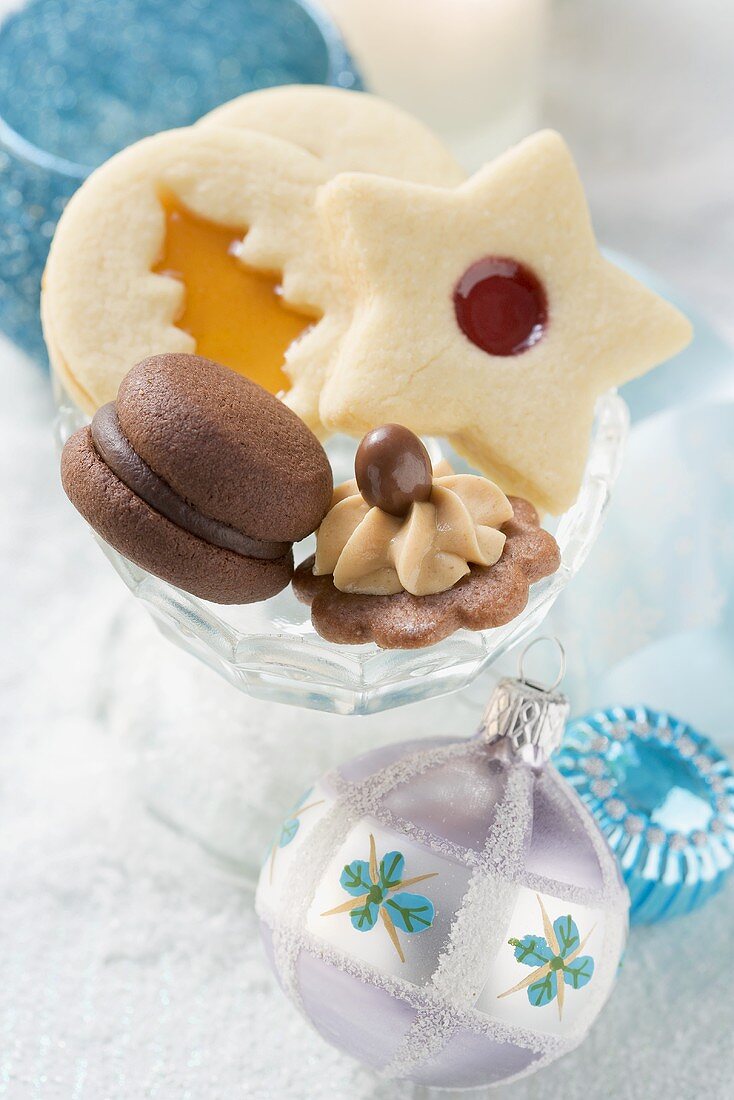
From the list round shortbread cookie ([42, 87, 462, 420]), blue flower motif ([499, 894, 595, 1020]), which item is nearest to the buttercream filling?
round shortbread cookie ([42, 87, 462, 420])

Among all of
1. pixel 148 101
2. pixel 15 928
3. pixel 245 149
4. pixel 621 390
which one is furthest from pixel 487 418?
pixel 148 101

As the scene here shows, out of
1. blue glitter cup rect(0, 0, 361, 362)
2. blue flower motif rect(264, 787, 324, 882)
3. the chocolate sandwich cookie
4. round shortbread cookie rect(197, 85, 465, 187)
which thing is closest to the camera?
the chocolate sandwich cookie

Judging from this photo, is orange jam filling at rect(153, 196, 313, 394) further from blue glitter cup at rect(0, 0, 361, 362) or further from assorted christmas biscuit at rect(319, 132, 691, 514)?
blue glitter cup at rect(0, 0, 361, 362)

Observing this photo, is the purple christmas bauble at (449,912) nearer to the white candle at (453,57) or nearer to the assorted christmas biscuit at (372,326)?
the assorted christmas biscuit at (372,326)

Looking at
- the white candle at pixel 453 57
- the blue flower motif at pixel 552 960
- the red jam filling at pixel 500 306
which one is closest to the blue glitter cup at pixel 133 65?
the white candle at pixel 453 57

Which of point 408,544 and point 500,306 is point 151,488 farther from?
point 500,306
